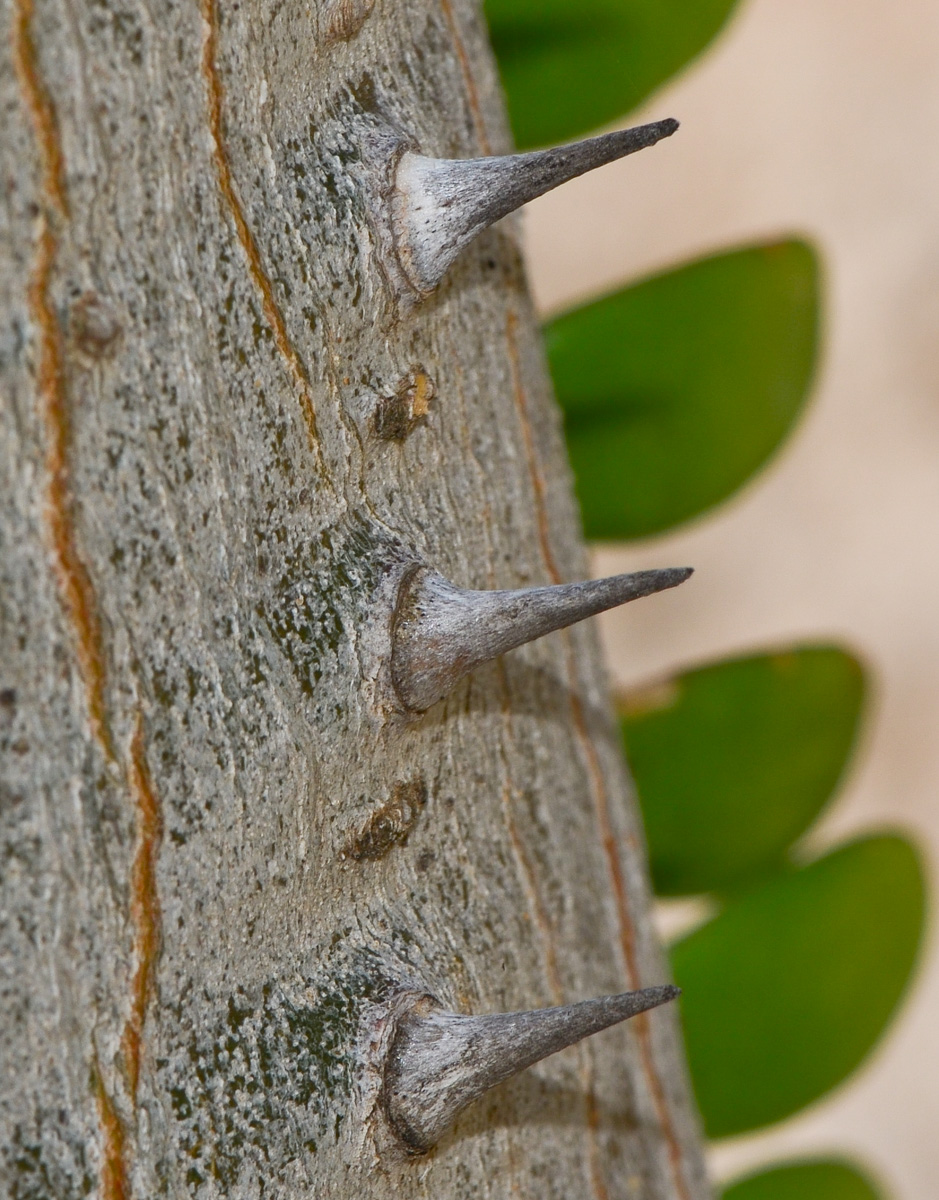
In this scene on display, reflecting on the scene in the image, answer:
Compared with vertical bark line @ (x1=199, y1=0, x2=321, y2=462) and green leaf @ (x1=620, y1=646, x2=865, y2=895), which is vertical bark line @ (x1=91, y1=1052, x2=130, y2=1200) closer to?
vertical bark line @ (x1=199, y1=0, x2=321, y2=462)

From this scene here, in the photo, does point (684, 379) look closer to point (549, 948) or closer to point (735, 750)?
point (735, 750)

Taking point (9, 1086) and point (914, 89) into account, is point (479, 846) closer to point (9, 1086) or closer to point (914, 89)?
point (9, 1086)

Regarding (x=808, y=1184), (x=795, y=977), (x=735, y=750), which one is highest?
(x=735, y=750)

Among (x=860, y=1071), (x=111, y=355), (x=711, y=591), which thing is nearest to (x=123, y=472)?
(x=111, y=355)

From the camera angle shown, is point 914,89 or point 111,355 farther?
point 914,89

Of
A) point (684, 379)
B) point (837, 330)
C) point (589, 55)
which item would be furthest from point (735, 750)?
point (837, 330)

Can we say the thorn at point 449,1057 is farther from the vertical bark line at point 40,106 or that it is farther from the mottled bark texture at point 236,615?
the vertical bark line at point 40,106

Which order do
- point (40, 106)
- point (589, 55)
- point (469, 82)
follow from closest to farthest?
point (40, 106)
point (469, 82)
point (589, 55)
